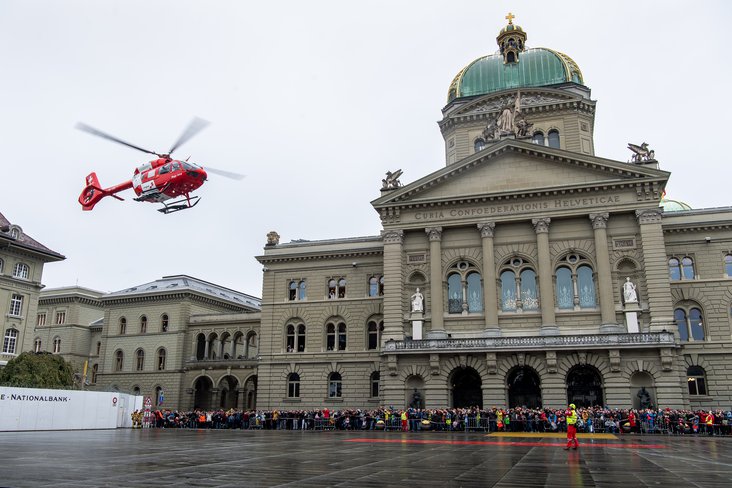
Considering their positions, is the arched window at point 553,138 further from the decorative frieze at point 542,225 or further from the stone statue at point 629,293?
the stone statue at point 629,293

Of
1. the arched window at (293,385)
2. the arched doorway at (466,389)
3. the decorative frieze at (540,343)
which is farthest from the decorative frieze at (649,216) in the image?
the arched window at (293,385)

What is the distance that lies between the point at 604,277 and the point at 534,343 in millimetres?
6634

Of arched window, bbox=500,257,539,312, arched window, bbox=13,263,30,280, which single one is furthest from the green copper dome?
arched window, bbox=13,263,30,280

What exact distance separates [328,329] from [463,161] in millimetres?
17884

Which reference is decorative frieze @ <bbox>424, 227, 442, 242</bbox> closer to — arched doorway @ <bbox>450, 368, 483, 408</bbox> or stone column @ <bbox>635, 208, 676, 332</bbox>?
arched doorway @ <bbox>450, 368, 483, 408</bbox>

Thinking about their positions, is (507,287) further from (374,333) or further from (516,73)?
(516,73)

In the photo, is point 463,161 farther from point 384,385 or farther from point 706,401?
point 706,401

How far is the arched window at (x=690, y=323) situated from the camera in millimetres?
44094

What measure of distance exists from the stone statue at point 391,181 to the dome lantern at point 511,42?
21.1m

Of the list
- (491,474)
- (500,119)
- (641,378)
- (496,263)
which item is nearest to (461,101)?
(500,119)

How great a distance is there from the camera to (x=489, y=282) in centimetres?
4481

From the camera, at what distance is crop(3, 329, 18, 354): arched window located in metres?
55.2

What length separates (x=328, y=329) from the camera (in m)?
53.4

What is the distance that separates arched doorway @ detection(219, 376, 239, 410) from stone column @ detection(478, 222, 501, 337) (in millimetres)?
30402
